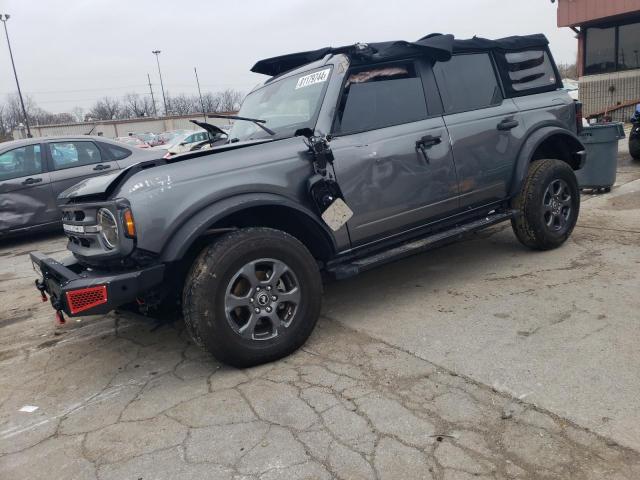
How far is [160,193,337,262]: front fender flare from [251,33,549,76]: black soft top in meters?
1.33

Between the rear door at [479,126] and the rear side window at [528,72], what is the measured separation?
186 millimetres

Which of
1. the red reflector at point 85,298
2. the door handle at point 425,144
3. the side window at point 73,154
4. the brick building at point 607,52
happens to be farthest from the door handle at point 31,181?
the brick building at point 607,52

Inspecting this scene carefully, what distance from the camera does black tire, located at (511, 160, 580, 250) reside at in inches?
184

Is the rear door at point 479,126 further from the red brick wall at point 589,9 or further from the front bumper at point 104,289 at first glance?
the red brick wall at point 589,9

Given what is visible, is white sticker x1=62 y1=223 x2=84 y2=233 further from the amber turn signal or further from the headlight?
the amber turn signal

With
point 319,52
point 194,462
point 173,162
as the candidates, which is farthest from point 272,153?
point 194,462

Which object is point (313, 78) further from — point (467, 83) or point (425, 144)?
point (467, 83)

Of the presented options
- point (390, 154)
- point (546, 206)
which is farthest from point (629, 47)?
point (390, 154)

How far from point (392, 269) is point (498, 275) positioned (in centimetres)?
99

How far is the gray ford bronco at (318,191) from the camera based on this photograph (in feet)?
9.72

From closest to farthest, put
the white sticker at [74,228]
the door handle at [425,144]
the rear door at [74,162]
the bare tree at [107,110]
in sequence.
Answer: the white sticker at [74,228]
the door handle at [425,144]
the rear door at [74,162]
the bare tree at [107,110]

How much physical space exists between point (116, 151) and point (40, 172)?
1152 millimetres

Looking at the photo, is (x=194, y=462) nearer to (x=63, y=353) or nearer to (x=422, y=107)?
(x=63, y=353)

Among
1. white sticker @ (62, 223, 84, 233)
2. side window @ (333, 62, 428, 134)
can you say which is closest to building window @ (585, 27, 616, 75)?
side window @ (333, 62, 428, 134)
